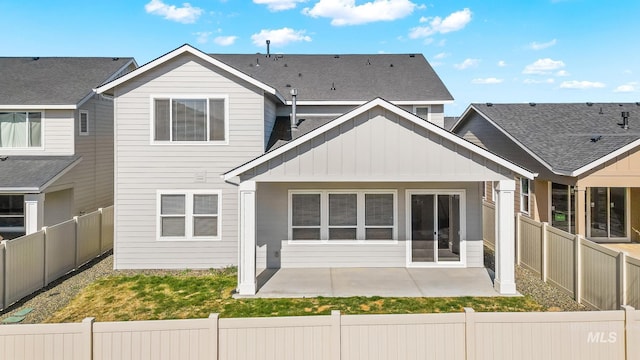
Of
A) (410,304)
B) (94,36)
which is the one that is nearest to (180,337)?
(410,304)

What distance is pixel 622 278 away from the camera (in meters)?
7.76

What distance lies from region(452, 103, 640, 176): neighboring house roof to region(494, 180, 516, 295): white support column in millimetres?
3570

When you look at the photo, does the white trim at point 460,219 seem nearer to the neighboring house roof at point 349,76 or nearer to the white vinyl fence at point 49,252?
the neighboring house roof at point 349,76

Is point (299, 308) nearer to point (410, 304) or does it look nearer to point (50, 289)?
point (410, 304)

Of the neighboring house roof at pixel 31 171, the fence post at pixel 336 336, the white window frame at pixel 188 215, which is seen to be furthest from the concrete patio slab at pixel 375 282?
the neighboring house roof at pixel 31 171

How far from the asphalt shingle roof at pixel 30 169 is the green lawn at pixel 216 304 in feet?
16.2

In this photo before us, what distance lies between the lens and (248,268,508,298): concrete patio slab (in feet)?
33.3

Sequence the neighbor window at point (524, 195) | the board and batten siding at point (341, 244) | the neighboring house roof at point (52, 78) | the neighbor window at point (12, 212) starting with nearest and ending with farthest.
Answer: the board and batten siding at point (341, 244) < the neighboring house roof at point (52, 78) < the neighbor window at point (524, 195) < the neighbor window at point (12, 212)

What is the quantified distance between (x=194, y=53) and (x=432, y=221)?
8.64 metres

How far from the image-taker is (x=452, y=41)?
29.5m

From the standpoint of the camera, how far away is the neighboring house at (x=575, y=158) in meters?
12.3

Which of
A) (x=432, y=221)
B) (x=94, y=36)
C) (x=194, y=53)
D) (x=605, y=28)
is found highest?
(x=605, y=28)

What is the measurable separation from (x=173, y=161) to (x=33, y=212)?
190 inches

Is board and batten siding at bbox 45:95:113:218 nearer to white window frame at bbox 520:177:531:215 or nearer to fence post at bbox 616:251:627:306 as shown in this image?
fence post at bbox 616:251:627:306
